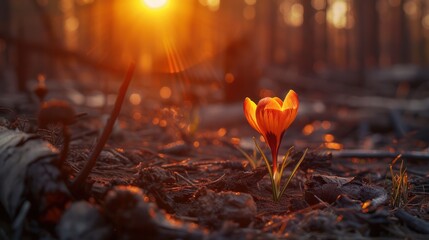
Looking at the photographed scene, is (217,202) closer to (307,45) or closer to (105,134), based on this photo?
(105,134)

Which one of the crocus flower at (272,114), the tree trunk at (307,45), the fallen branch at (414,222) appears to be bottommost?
the fallen branch at (414,222)

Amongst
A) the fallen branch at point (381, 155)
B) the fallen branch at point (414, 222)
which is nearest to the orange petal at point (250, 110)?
the fallen branch at point (414, 222)

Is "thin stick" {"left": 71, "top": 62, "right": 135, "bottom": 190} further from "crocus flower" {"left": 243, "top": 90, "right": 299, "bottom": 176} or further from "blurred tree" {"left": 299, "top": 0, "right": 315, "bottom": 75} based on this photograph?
"blurred tree" {"left": 299, "top": 0, "right": 315, "bottom": 75}

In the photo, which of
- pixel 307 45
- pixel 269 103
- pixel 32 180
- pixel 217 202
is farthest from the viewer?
pixel 307 45

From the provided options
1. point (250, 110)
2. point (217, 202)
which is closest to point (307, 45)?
point (250, 110)

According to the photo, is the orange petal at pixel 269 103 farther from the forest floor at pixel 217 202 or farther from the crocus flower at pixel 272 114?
the forest floor at pixel 217 202

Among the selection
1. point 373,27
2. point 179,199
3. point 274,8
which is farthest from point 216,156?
point 274,8

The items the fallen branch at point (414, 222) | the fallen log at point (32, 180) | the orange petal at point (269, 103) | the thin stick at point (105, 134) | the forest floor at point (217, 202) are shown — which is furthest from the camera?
the orange petal at point (269, 103)

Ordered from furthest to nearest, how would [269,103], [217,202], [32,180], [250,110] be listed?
[250,110] < [269,103] < [217,202] < [32,180]

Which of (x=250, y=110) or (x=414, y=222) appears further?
(x=250, y=110)
